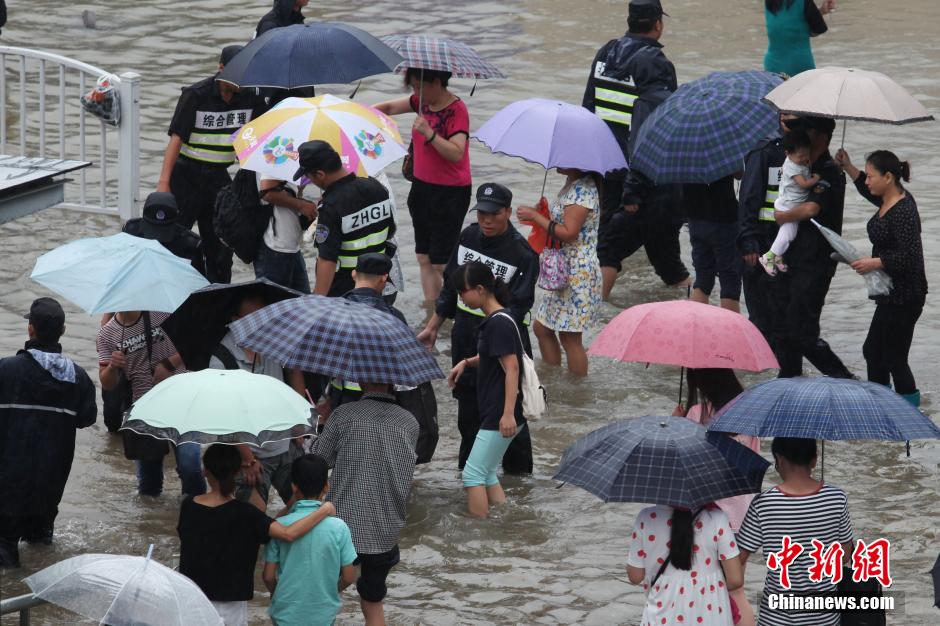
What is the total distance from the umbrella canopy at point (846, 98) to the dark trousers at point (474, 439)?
2405mm

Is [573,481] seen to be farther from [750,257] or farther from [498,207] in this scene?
[750,257]

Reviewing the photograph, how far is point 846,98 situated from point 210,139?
13.4 ft

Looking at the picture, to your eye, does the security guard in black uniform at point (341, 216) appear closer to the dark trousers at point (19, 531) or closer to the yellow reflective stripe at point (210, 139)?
the yellow reflective stripe at point (210, 139)

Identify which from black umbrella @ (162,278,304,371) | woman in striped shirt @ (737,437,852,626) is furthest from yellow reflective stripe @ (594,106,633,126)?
woman in striped shirt @ (737,437,852,626)

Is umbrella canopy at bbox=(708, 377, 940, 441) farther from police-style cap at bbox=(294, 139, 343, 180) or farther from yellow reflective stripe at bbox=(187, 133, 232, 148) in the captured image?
yellow reflective stripe at bbox=(187, 133, 232, 148)

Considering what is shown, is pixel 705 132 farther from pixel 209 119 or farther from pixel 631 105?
pixel 209 119

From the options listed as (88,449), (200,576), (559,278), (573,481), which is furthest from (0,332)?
(573,481)

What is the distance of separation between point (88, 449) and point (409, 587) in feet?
7.77

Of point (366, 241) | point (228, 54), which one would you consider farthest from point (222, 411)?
point (228, 54)

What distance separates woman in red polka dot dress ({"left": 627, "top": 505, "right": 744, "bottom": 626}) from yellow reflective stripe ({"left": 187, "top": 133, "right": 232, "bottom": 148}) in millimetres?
5291

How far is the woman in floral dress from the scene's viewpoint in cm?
941

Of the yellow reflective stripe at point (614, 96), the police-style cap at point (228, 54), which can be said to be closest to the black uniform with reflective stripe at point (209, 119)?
the police-style cap at point (228, 54)

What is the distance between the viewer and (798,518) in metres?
5.83

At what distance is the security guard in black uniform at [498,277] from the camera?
27.1 ft
